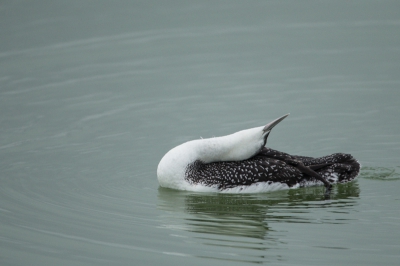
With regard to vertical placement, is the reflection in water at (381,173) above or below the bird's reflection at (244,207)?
above

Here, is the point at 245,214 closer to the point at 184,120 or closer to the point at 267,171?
the point at 267,171

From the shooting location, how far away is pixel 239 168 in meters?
9.12

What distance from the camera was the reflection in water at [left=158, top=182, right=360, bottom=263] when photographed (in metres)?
6.95

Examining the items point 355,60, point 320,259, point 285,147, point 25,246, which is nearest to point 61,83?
point 285,147

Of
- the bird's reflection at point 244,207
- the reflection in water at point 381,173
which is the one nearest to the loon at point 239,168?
the bird's reflection at point 244,207

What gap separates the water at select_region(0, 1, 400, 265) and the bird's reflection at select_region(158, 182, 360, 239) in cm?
3

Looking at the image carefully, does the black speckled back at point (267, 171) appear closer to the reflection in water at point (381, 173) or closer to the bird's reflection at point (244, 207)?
the bird's reflection at point (244, 207)

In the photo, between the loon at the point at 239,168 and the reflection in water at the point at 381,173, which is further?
Answer: the reflection in water at the point at 381,173

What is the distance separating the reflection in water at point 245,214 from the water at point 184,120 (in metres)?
0.02

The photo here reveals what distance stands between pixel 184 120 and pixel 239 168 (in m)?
3.06

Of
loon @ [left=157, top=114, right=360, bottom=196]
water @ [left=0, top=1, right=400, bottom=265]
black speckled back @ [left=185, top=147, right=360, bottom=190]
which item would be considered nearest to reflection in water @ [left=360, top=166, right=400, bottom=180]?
water @ [left=0, top=1, right=400, bottom=265]

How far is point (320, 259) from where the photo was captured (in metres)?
6.38

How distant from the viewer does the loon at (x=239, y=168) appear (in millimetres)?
9070

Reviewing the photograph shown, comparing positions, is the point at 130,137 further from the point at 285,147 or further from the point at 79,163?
the point at 285,147
